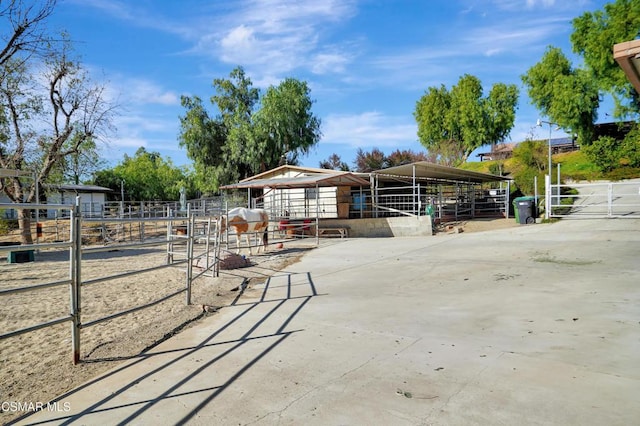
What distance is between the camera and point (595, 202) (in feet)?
→ 70.1

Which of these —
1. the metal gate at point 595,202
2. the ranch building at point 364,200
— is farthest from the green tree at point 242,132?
the metal gate at point 595,202

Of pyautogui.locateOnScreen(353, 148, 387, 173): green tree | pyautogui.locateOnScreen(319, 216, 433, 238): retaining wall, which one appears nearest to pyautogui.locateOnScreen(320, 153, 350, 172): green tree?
pyautogui.locateOnScreen(353, 148, 387, 173): green tree

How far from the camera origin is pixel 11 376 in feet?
12.3

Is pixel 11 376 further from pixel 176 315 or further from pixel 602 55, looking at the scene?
pixel 602 55

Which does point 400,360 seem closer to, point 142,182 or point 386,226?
point 386,226

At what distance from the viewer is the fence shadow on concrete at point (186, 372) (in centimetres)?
289

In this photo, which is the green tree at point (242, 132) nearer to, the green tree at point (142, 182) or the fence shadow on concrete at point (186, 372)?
the green tree at point (142, 182)

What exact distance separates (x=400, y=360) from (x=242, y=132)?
98.0 feet

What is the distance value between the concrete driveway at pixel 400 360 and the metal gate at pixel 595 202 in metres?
9.66

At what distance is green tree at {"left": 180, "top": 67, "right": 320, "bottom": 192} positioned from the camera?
3159 cm

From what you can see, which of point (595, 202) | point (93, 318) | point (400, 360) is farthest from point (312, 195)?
point (400, 360)

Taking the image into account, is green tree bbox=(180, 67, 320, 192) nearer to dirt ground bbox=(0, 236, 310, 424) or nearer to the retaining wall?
the retaining wall

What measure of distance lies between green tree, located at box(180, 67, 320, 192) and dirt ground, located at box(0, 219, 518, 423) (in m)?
21.7

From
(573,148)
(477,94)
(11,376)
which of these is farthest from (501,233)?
(573,148)
